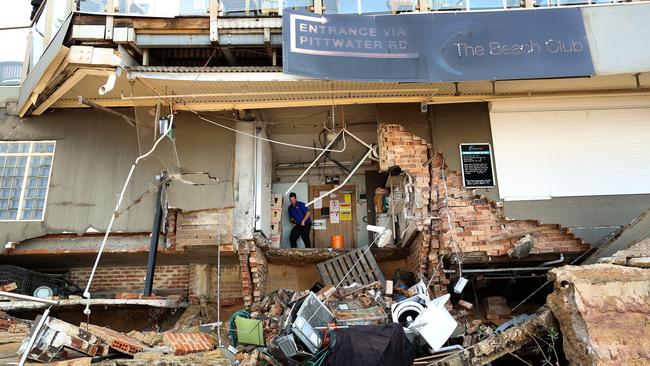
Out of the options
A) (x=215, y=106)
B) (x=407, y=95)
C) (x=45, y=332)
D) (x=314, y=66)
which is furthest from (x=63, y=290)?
(x=407, y=95)

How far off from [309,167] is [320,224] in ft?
10.2

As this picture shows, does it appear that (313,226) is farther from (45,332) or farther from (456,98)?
(45,332)

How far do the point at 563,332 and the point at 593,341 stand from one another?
55 cm

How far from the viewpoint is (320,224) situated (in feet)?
42.8

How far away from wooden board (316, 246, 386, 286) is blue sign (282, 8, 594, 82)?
3.86 metres

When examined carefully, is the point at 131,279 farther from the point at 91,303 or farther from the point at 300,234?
the point at 300,234

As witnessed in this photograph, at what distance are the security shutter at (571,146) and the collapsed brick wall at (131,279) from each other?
22.8ft

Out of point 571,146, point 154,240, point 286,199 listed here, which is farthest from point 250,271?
point 571,146

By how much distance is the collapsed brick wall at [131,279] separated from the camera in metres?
11.5

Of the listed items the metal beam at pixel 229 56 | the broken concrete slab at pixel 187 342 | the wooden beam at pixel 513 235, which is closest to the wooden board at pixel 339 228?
the wooden beam at pixel 513 235

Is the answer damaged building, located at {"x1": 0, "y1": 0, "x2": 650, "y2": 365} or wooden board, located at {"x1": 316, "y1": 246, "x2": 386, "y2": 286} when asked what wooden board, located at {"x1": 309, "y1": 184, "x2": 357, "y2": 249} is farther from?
wooden board, located at {"x1": 316, "y1": 246, "x2": 386, "y2": 286}

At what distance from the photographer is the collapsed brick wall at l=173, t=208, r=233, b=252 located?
415 inches

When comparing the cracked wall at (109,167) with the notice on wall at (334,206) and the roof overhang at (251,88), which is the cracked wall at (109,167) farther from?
the notice on wall at (334,206)

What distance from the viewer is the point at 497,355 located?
7625 mm
